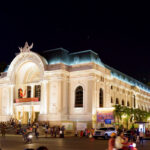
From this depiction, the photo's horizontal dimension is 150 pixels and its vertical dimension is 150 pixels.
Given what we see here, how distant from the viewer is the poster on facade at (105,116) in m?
50.1

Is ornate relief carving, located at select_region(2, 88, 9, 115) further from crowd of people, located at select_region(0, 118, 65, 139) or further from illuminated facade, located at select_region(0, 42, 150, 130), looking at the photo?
crowd of people, located at select_region(0, 118, 65, 139)

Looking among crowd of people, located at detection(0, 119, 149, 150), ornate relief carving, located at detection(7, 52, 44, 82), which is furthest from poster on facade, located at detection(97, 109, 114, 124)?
ornate relief carving, located at detection(7, 52, 44, 82)

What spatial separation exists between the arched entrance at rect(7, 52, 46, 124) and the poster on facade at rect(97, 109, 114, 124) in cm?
1244

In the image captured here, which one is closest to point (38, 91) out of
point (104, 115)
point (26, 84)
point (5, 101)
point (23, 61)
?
point (26, 84)

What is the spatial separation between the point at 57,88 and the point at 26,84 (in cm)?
1092

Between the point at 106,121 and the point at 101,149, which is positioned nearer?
the point at 101,149

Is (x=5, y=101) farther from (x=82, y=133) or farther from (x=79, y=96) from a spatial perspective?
(x=82, y=133)

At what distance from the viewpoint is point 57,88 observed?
177 feet

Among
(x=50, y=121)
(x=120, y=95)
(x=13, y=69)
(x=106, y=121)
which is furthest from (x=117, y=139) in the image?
(x=120, y=95)

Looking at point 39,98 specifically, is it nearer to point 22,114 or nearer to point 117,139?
point 22,114

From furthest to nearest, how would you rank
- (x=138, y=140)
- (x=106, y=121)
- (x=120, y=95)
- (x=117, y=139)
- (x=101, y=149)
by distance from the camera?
(x=120, y=95) < (x=106, y=121) < (x=138, y=140) < (x=101, y=149) < (x=117, y=139)

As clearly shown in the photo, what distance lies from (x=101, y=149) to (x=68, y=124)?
2820 centimetres

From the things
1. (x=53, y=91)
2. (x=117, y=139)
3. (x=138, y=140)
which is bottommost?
(x=138, y=140)

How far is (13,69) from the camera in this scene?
61.3 metres
